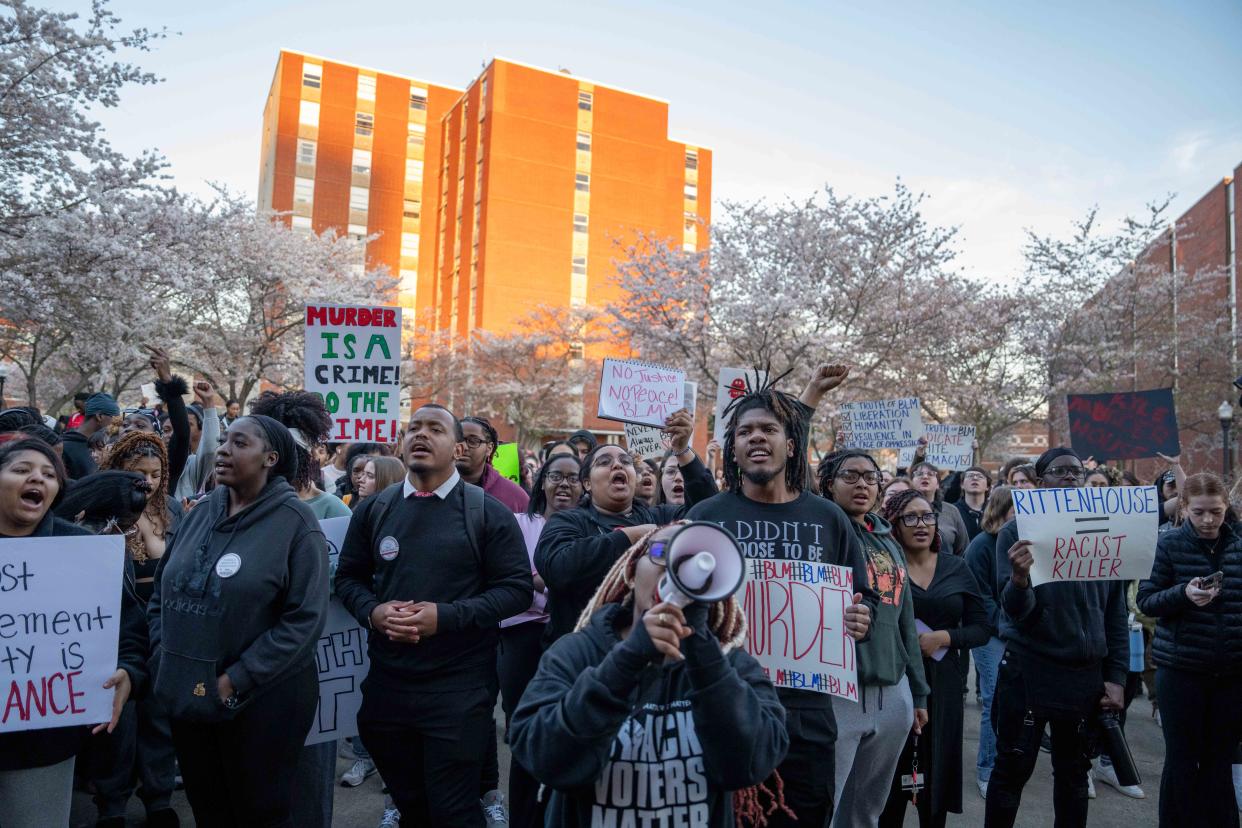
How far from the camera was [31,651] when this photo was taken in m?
3.16

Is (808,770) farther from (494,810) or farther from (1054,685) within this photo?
(494,810)

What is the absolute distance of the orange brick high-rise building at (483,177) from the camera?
50.1m

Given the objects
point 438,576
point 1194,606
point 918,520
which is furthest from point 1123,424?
point 438,576

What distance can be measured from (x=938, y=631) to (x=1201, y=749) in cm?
150

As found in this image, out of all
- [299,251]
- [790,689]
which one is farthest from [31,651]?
[299,251]

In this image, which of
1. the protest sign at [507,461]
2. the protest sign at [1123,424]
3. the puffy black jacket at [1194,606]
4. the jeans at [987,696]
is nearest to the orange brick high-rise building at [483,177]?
the protest sign at [507,461]

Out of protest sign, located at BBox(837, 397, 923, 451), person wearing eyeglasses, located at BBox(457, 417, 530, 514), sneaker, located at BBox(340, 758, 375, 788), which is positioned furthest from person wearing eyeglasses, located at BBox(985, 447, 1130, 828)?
protest sign, located at BBox(837, 397, 923, 451)

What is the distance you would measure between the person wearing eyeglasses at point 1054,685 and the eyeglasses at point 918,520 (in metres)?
0.43

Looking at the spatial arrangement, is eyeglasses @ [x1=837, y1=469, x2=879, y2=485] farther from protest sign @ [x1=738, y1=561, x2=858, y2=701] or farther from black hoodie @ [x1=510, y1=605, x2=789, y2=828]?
black hoodie @ [x1=510, y1=605, x2=789, y2=828]

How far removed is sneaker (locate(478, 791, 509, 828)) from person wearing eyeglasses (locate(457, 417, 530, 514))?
1780 millimetres

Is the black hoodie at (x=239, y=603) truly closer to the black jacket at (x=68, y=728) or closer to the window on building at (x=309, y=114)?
the black jacket at (x=68, y=728)

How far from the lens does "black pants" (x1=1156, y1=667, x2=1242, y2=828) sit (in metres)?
4.38

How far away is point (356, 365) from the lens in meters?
6.06

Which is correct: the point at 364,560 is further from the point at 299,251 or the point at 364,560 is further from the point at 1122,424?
the point at 299,251
